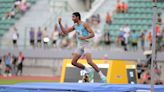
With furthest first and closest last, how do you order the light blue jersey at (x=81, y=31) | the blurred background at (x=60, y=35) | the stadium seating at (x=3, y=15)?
the stadium seating at (x=3, y=15), the blurred background at (x=60, y=35), the light blue jersey at (x=81, y=31)

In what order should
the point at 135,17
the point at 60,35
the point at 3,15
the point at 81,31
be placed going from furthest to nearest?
the point at 3,15 → the point at 60,35 → the point at 135,17 → the point at 81,31

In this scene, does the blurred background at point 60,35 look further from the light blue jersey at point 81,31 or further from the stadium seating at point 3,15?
the light blue jersey at point 81,31

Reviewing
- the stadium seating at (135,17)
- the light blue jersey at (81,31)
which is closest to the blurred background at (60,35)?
the stadium seating at (135,17)

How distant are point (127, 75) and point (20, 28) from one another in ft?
66.0

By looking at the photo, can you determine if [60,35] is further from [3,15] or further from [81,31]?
[81,31]

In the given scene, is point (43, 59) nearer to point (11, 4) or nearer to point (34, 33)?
point (34, 33)

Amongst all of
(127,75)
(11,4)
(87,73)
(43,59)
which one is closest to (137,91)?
(87,73)

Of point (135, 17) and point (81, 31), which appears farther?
point (135, 17)

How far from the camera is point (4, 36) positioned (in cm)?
3616

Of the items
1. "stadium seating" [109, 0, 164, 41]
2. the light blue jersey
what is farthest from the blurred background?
the light blue jersey

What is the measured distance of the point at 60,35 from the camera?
106 ft

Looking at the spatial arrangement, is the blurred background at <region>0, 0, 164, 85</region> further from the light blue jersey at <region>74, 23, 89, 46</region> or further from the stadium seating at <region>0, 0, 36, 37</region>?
the light blue jersey at <region>74, 23, 89, 46</region>

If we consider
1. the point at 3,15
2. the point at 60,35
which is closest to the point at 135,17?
the point at 60,35

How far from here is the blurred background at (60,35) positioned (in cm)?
2900
